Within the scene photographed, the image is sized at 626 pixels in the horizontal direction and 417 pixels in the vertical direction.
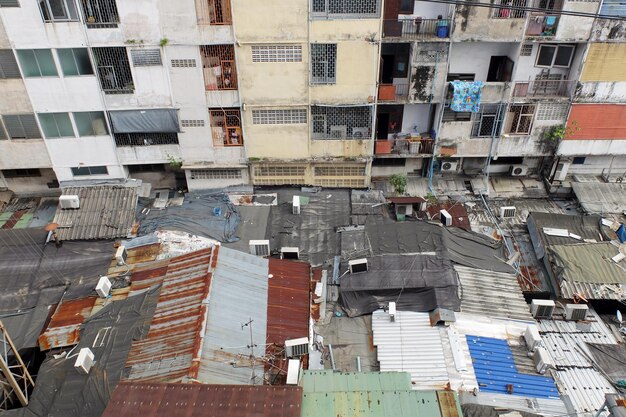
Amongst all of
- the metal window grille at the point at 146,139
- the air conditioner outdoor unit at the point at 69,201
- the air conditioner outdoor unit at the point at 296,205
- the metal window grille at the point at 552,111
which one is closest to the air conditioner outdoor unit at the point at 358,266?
the air conditioner outdoor unit at the point at 296,205

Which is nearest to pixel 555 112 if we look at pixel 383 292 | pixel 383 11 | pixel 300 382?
pixel 383 11

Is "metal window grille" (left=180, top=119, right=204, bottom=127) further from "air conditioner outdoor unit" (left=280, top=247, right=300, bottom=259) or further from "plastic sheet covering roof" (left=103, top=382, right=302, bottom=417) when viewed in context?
"plastic sheet covering roof" (left=103, top=382, right=302, bottom=417)

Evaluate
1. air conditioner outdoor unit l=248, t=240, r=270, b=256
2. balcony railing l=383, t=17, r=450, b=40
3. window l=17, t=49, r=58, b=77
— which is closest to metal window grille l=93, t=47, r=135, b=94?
window l=17, t=49, r=58, b=77

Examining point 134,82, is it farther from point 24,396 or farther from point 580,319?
point 580,319

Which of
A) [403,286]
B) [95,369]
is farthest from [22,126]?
[403,286]

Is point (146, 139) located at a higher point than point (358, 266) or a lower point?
higher

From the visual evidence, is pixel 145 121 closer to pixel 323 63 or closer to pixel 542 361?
pixel 323 63
